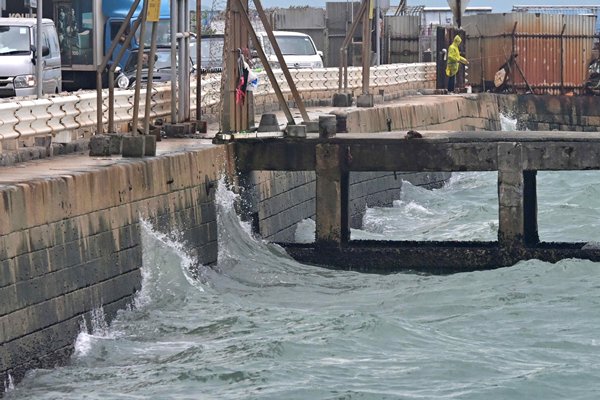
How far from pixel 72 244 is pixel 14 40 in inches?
606

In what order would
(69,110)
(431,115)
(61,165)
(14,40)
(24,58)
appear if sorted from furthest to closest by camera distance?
1. (431,115)
2. (14,40)
3. (24,58)
4. (69,110)
5. (61,165)

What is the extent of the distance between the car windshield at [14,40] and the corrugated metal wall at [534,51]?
56.1 feet

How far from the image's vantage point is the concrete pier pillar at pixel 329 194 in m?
23.0

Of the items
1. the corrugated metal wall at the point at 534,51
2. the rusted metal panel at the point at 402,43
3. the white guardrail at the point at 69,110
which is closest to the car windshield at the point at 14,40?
the white guardrail at the point at 69,110

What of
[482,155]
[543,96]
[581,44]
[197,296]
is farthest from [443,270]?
[581,44]

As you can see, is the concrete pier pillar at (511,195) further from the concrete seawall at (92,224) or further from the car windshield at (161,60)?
the car windshield at (161,60)

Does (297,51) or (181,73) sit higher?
(297,51)

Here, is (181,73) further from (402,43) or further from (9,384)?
(402,43)

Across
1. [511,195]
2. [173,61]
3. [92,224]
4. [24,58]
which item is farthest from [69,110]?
[24,58]

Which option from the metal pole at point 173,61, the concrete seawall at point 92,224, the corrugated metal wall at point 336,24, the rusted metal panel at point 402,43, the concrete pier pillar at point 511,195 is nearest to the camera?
the concrete seawall at point 92,224

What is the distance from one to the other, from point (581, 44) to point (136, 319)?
2965 centimetres

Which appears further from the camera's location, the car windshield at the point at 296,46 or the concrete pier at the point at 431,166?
the car windshield at the point at 296,46

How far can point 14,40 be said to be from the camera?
3109 centimetres

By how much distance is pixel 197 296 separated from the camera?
1939 centimetres
